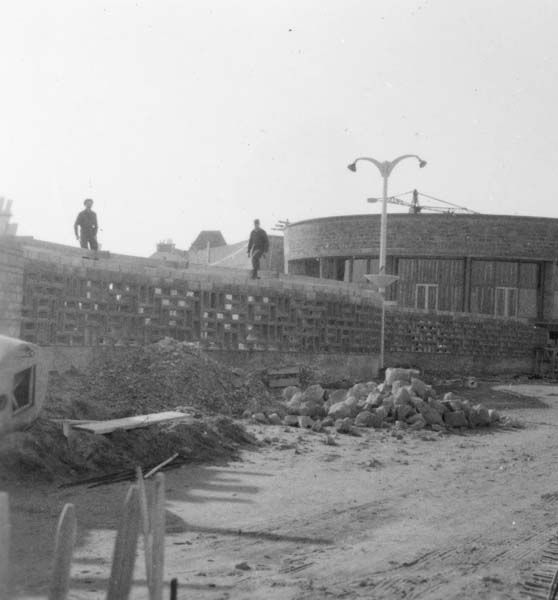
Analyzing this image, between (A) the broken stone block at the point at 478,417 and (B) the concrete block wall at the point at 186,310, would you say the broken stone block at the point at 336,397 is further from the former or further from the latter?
(B) the concrete block wall at the point at 186,310

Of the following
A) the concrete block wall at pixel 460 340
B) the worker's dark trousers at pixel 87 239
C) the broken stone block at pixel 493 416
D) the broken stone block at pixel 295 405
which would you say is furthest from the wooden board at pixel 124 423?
the concrete block wall at pixel 460 340

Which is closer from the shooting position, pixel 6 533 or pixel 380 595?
pixel 6 533

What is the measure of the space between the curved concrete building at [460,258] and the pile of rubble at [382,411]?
24.1 meters

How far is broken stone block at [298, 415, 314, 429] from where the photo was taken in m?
13.9

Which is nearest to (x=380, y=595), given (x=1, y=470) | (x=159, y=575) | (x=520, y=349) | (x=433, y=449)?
(x=159, y=575)

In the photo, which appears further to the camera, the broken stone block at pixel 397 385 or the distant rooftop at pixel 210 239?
the distant rooftop at pixel 210 239

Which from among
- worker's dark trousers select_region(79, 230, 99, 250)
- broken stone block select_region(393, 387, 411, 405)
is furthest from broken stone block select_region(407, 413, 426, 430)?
worker's dark trousers select_region(79, 230, 99, 250)

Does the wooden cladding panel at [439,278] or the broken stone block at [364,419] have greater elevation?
the wooden cladding panel at [439,278]

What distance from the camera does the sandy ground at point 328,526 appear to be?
531 centimetres

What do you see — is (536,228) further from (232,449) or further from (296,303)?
(232,449)

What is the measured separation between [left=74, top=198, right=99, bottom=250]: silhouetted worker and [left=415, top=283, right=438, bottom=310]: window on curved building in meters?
24.4

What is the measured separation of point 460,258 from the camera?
4038cm

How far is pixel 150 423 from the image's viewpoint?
10.1 meters

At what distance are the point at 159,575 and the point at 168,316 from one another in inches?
571
